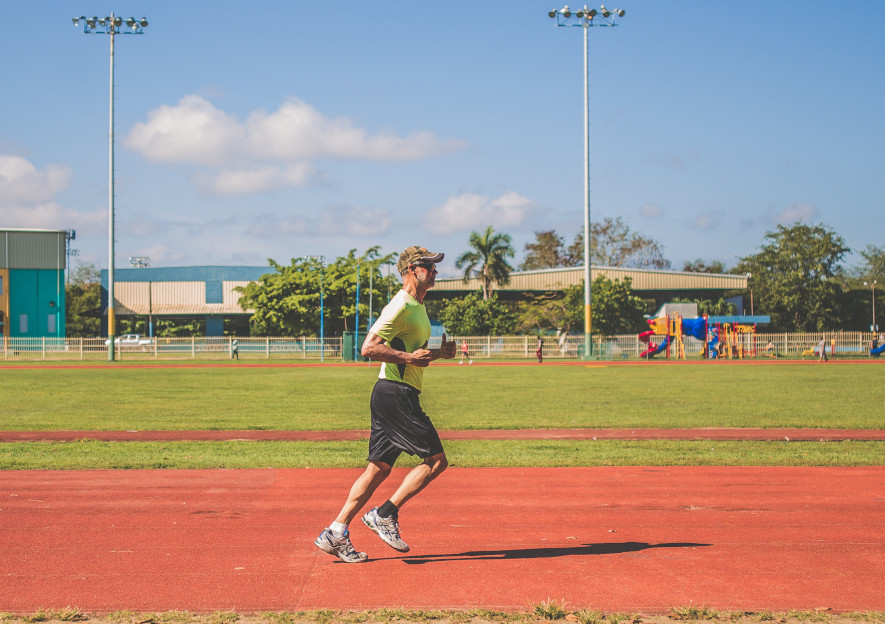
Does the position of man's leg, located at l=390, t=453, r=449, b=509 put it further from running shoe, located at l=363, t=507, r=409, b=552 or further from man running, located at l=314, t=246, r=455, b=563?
running shoe, located at l=363, t=507, r=409, b=552

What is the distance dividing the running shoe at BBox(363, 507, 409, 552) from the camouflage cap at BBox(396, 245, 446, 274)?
1.76m

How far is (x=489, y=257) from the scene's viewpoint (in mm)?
67000

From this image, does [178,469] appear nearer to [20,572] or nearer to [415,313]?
[20,572]

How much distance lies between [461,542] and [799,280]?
3202 inches

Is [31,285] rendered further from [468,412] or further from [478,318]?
[468,412]

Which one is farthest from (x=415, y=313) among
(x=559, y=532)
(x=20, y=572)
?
(x=20, y=572)

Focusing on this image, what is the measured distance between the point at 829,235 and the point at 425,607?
88.3m

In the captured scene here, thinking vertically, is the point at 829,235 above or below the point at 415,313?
above

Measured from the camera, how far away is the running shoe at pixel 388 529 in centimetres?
590

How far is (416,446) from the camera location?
18.7 ft

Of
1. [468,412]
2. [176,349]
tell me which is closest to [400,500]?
[468,412]

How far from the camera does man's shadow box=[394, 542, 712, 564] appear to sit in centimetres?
603

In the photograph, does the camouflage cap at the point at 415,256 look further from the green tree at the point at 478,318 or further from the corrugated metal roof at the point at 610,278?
the corrugated metal roof at the point at 610,278

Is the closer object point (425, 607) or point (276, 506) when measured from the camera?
point (425, 607)
